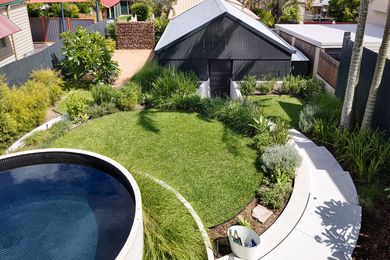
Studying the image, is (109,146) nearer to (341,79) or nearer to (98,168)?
(98,168)

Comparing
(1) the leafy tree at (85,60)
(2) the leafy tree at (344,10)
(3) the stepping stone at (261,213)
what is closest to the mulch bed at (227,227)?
(3) the stepping stone at (261,213)

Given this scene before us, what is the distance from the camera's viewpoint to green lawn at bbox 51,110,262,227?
867 cm

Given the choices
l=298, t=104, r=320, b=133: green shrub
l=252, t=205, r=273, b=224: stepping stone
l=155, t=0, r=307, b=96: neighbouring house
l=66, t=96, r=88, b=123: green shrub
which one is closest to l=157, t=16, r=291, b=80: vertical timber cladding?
l=155, t=0, r=307, b=96: neighbouring house

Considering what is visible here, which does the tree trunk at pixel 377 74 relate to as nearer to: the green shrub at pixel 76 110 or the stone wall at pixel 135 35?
the green shrub at pixel 76 110

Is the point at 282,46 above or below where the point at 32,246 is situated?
above

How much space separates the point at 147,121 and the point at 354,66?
7.02m

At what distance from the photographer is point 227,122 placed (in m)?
12.7

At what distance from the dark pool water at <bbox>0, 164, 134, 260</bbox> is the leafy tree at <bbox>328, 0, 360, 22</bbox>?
3447 cm

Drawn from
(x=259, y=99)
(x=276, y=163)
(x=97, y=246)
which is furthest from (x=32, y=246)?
(x=259, y=99)

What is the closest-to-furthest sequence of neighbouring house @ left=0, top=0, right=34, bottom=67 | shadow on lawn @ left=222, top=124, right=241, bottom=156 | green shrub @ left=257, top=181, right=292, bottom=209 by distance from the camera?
1. green shrub @ left=257, top=181, right=292, bottom=209
2. shadow on lawn @ left=222, top=124, right=241, bottom=156
3. neighbouring house @ left=0, top=0, right=34, bottom=67

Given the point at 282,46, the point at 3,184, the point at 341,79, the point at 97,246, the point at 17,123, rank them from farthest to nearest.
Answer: the point at 282,46 < the point at 341,79 < the point at 17,123 < the point at 3,184 < the point at 97,246

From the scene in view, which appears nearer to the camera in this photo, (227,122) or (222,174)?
(222,174)

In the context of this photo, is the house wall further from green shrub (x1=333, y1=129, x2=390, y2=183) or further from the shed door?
green shrub (x1=333, y1=129, x2=390, y2=183)

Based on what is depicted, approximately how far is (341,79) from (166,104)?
6891 mm
